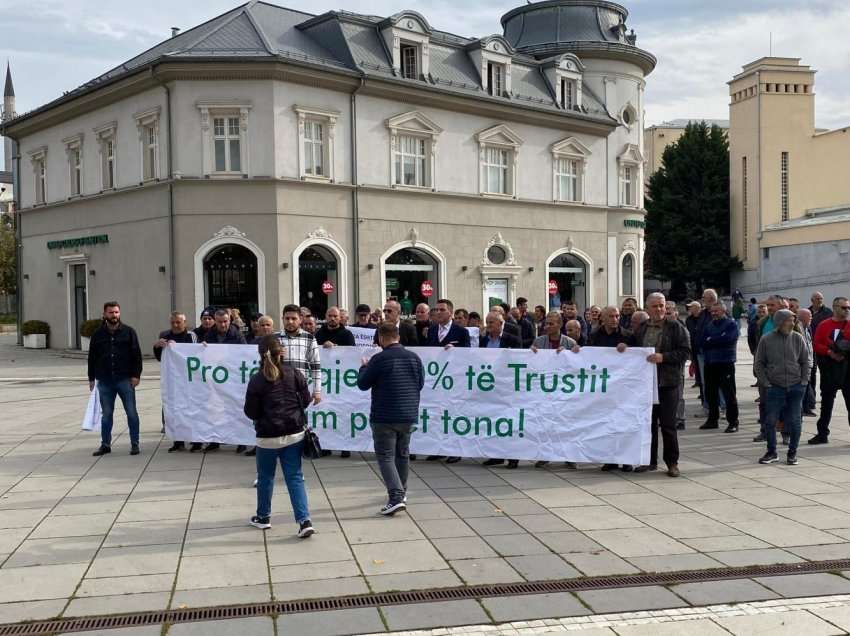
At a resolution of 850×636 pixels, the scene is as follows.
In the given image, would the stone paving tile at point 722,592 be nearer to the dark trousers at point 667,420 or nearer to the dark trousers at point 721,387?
the dark trousers at point 667,420

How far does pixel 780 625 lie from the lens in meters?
5.28

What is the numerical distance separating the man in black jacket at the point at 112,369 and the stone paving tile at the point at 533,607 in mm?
6865

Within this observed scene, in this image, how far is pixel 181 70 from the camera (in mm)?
25750

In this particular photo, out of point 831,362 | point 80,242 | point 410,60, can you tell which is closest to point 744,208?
point 410,60

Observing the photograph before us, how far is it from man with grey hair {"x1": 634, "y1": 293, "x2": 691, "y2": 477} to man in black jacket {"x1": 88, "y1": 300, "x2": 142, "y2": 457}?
6537 millimetres

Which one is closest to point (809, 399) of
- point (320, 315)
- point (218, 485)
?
point (218, 485)

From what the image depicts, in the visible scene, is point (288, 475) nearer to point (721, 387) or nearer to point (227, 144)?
point (721, 387)

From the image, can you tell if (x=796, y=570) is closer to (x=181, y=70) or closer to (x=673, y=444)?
(x=673, y=444)

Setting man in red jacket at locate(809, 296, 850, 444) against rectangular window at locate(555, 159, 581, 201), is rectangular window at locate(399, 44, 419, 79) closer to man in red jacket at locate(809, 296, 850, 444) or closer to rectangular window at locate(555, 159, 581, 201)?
rectangular window at locate(555, 159, 581, 201)

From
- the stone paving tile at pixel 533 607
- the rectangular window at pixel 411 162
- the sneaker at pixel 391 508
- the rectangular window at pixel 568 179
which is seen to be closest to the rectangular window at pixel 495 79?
the rectangular window at pixel 568 179

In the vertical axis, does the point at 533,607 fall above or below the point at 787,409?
below

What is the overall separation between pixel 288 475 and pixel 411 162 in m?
23.7

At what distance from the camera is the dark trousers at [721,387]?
12.5 metres

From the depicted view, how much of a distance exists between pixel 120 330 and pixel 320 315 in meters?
16.8
